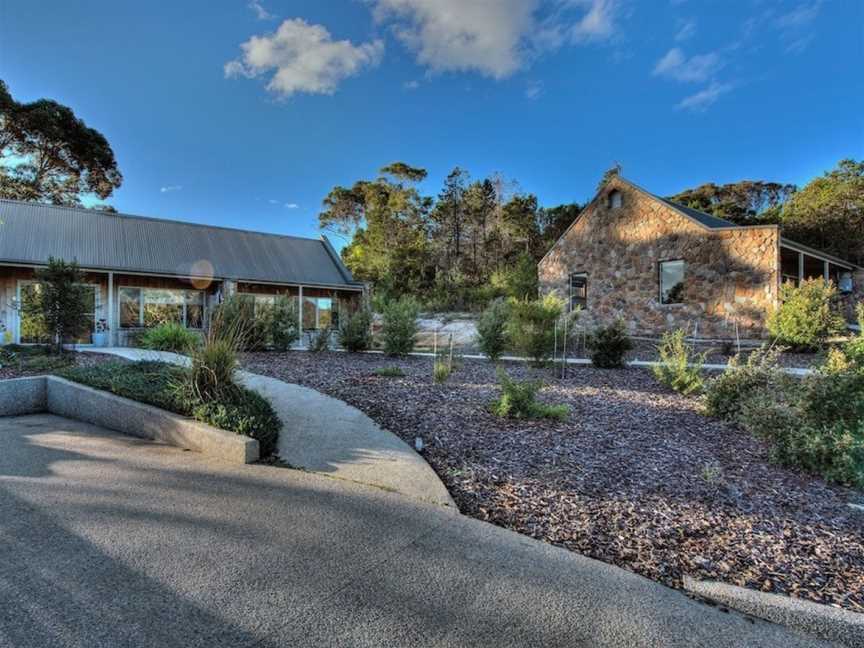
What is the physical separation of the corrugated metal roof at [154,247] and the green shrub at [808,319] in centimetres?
1407

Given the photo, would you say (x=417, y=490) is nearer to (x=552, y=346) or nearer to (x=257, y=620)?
(x=257, y=620)

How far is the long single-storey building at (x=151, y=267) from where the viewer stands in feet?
40.5

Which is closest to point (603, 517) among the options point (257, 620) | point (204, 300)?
point (257, 620)

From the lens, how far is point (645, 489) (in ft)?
11.0

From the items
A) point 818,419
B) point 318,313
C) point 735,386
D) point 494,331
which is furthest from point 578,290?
point 818,419

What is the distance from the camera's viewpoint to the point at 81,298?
27.0ft

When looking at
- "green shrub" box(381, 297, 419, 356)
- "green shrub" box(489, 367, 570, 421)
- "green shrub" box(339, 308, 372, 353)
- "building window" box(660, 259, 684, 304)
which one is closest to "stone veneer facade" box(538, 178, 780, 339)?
"building window" box(660, 259, 684, 304)

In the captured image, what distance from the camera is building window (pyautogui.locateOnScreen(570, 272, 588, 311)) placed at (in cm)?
1511

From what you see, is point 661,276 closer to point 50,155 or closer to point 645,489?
point 645,489

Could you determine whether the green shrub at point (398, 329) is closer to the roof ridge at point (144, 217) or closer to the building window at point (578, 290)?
the building window at point (578, 290)

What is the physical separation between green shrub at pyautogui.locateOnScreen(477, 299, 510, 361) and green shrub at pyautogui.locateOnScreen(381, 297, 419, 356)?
1564mm

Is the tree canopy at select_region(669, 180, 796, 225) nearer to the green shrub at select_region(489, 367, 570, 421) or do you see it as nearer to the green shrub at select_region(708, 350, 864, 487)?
the green shrub at select_region(708, 350, 864, 487)

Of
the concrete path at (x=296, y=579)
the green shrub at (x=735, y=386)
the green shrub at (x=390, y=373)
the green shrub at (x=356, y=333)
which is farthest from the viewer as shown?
the green shrub at (x=356, y=333)

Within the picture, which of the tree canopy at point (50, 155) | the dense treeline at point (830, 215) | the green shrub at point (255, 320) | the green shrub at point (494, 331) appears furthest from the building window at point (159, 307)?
the dense treeline at point (830, 215)
